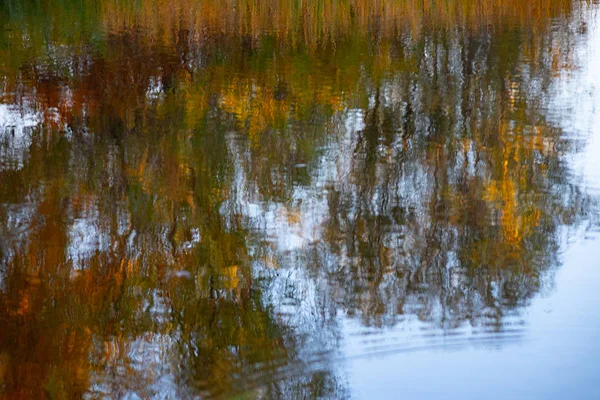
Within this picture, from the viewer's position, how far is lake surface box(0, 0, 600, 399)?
233 cm

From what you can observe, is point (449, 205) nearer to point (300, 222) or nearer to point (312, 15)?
point (300, 222)

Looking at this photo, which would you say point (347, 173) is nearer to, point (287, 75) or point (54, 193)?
point (54, 193)

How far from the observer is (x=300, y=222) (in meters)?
3.31

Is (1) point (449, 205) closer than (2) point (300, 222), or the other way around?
(2) point (300, 222)

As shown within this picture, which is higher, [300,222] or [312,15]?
[312,15]

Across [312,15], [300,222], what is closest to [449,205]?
[300,222]

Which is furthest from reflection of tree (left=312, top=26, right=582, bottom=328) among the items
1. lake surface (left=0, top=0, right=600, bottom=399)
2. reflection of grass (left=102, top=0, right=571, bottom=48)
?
reflection of grass (left=102, top=0, right=571, bottom=48)

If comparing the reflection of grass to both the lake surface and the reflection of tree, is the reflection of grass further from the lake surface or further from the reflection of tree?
the reflection of tree

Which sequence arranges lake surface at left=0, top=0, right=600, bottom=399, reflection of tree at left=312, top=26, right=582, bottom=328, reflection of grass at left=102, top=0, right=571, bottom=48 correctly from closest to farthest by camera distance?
lake surface at left=0, top=0, right=600, bottom=399 → reflection of tree at left=312, top=26, right=582, bottom=328 → reflection of grass at left=102, top=0, right=571, bottom=48

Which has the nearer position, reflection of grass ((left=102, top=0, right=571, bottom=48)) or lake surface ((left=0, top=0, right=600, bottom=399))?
lake surface ((left=0, top=0, right=600, bottom=399))

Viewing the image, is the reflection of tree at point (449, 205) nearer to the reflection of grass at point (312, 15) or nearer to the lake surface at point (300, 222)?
the lake surface at point (300, 222)

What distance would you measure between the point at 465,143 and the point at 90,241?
1.97 meters

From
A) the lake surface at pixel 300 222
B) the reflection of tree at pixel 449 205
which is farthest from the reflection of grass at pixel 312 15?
the reflection of tree at pixel 449 205

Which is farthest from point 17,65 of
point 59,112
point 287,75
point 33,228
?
point 33,228
